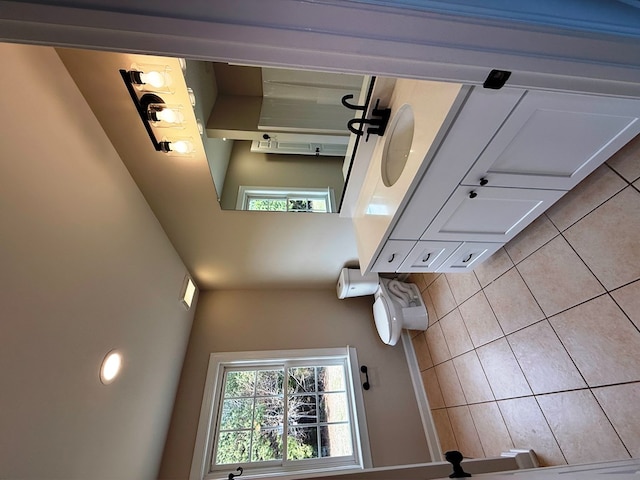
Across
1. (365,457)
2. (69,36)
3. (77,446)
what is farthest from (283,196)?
(365,457)

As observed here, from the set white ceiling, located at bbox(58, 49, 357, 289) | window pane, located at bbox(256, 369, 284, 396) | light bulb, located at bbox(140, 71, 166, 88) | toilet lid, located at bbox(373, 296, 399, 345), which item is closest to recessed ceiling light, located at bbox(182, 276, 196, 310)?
white ceiling, located at bbox(58, 49, 357, 289)

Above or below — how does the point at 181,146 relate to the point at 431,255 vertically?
above

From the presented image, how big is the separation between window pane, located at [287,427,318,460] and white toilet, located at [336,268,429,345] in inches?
A: 34.8

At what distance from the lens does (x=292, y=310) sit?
2367 mm

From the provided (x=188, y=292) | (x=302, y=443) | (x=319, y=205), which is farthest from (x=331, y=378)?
(x=319, y=205)

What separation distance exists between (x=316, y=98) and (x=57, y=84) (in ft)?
4.06

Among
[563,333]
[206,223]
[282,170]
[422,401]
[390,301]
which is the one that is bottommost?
[422,401]

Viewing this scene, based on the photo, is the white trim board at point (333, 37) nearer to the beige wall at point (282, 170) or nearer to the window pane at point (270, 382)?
the beige wall at point (282, 170)

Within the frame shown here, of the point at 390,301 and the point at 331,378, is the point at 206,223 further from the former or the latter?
the point at 331,378

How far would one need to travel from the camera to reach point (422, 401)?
6.70 ft

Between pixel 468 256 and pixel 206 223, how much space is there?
1.54 metres

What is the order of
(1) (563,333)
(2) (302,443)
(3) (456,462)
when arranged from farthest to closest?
(2) (302,443) < (1) (563,333) < (3) (456,462)

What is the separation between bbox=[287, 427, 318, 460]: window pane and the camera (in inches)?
72.7

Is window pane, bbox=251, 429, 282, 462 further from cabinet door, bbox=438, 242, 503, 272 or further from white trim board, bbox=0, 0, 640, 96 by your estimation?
white trim board, bbox=0, 0, 640, 96
